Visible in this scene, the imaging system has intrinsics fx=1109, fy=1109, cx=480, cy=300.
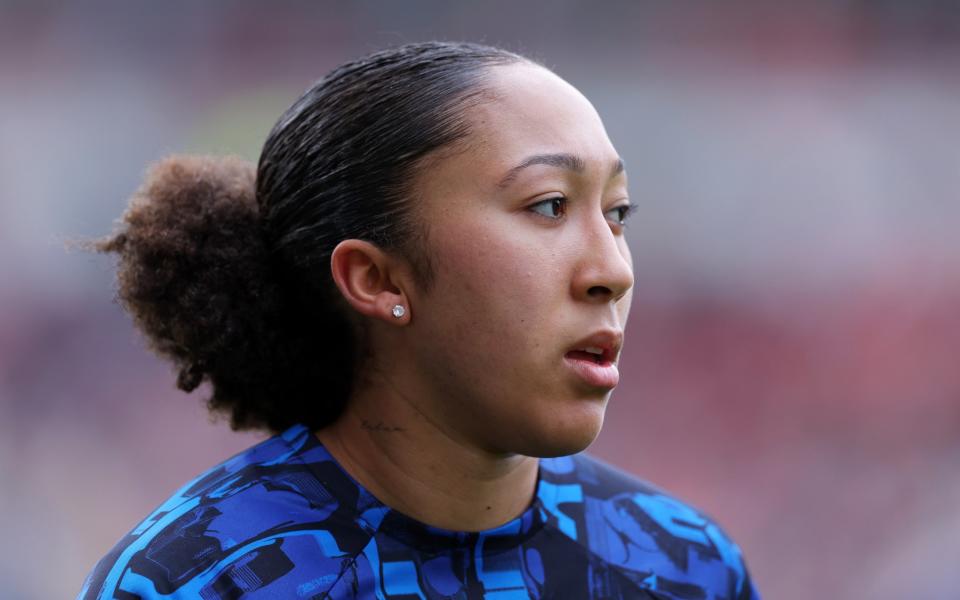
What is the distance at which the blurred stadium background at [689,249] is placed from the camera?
5730mm

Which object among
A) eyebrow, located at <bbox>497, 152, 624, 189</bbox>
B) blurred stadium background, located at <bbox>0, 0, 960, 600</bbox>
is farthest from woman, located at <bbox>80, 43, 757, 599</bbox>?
blurred stadium background, located at <bbox>0, 0, 960, 600</bbox>

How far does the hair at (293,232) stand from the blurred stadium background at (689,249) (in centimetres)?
343

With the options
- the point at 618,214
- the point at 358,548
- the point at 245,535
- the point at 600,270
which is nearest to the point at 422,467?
the point at 358,548

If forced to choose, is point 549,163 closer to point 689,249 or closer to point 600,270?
point 600,270

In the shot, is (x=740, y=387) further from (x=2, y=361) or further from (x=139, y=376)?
(x=2, y=361)

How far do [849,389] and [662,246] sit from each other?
1.29 meters

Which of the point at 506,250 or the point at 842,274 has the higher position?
the point at 506,250

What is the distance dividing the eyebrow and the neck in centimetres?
49

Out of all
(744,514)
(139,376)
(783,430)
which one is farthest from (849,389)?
(139,376)

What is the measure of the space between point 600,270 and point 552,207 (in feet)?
0.51

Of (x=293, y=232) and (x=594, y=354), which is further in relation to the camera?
(x=293, y=232)

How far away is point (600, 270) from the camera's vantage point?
2.09 metres

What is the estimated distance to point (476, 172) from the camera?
6.97ft

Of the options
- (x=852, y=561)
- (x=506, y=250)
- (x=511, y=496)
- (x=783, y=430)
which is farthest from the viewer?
(x=783, y=430)
